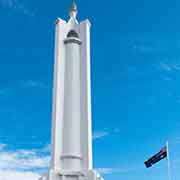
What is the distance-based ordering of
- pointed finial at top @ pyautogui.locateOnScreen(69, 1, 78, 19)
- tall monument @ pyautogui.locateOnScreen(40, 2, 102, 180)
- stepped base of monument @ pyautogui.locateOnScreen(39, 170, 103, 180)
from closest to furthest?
stepped base of monument @ pyautogui.locateOnScreen(39, 170, 103, 180) < tall monument @ pyautogui.locateOnScreen(40, 2, 102, 180) < pointed finial at top @ pyautogui.locateOnScreen(69, 1, 78, 19)

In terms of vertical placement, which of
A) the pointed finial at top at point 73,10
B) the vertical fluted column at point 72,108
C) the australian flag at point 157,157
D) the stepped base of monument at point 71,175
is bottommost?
the stepped base of monument at point 71,175

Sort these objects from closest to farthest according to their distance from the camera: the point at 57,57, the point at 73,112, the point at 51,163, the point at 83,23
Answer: the point at 51,163 → the point at 73,112 → the point at 57,57 → the point at 83,23

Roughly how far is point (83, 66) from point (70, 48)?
1.59m

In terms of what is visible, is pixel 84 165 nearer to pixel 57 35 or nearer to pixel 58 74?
pixel 58 74

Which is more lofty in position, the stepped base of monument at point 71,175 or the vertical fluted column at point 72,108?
the vertical fluted column at point 72,108

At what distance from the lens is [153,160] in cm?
2095

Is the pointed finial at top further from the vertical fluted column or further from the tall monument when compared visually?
the vertical fluted column

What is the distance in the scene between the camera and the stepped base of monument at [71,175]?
1964 centimetres

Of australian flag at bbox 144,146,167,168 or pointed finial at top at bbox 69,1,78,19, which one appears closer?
australian flag at bbox 144,146,167,168

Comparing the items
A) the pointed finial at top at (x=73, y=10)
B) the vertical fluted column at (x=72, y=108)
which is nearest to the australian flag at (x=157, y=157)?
the vertical fluted column at (x=72, y=108)

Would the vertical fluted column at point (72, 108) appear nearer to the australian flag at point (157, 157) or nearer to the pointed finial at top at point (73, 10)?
the pointed finial at top at point (73, 10)

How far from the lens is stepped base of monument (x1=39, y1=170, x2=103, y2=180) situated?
19.6 m

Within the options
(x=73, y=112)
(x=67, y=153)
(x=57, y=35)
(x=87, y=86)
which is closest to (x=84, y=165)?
(x=67, y=153)

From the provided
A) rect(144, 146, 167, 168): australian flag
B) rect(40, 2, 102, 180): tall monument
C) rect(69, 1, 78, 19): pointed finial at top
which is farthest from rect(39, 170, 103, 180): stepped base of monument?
rect(69, 1, 78, 19): pointed finial at top
